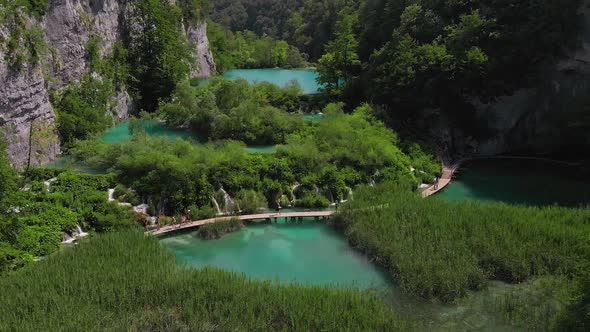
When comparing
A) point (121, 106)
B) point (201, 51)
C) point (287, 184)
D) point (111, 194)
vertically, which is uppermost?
point (201, 51)

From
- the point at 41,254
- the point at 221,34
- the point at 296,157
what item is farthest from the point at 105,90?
the point at 221,34

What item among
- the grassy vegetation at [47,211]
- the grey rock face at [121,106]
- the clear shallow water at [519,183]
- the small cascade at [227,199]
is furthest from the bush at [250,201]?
the grey rock face at [121,106]

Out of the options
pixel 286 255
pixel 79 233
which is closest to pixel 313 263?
pixel 286 255

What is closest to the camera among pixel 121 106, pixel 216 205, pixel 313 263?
pixel 313 263

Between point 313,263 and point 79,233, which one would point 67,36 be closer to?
point 79,233

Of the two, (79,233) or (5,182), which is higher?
(5,182)

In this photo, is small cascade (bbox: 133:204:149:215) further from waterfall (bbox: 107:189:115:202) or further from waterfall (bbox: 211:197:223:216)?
waterfall (bbox: 211:197:223:216)
